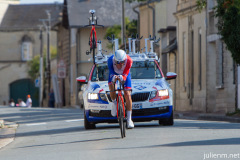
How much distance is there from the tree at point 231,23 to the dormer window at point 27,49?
6443cm

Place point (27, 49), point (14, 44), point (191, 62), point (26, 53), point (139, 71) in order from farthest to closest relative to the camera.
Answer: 1. point (27, 49)
2. point (26, 53)
3. point (14, 44)
4. point (191, 62)
5. point (139, 71)

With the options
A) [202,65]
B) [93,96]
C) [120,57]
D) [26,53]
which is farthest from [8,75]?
[120,57]

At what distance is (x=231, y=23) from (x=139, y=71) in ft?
23.6

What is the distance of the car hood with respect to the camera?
→ 17734mm

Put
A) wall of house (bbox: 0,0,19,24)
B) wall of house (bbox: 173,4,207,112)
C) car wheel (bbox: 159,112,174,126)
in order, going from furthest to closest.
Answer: wall of house (bbox: 0,0,19,24)
wall of house (bbox: 173,4,207,112)
car wheel (bbox: 159,112,174,126)

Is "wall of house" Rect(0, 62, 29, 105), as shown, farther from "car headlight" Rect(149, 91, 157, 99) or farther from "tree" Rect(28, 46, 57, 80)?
"car headlight" Rect(149, 91, 157, 99)

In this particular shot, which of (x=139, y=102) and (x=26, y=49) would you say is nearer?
(x=139, y=102)

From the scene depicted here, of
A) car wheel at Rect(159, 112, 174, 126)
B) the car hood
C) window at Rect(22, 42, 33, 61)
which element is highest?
window at Rect(22, 42, 33, 61)

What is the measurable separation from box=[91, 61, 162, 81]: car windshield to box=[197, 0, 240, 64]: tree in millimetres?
6103

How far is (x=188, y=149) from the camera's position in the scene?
11617 mm

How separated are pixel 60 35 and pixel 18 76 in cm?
1554

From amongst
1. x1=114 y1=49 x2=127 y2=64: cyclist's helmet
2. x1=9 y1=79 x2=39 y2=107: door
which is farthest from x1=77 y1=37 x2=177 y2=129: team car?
x1=9 y1=79 x2=39 y2=107: door

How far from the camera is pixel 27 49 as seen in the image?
3501 inches

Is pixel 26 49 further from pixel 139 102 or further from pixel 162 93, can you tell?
pixel 139 102
